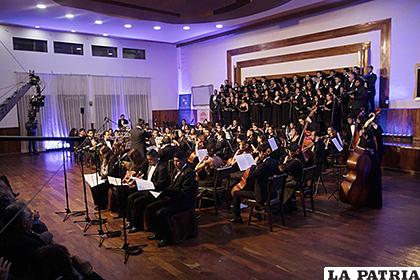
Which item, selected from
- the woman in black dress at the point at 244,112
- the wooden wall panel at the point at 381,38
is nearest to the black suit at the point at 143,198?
the wooden wall panel at the point at 381,38

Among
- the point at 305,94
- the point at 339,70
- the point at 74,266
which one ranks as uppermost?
the point at 339,70

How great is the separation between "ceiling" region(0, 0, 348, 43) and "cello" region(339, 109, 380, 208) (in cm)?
472

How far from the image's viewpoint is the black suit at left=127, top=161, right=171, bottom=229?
5.32 m

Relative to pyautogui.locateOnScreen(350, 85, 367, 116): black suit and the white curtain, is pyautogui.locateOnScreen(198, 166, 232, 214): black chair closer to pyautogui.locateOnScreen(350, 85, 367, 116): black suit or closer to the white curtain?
pyautogui.locateOnScreen(350, 85, 367, 116): black suit

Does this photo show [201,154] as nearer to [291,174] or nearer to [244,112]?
[291,174]

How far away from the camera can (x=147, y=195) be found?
18.1 feet

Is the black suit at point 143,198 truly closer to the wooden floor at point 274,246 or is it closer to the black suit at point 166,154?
the black suit at point 166,154

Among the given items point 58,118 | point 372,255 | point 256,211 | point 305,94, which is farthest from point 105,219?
point 58,118

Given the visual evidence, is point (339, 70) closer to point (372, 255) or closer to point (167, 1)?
point (167, 1)

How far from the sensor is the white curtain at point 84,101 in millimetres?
15164

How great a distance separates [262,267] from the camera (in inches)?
165

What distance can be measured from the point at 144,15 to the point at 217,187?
17.8 feet

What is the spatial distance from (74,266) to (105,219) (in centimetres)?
368

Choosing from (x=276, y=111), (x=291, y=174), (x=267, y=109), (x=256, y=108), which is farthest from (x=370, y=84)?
(x=291, y=174)
